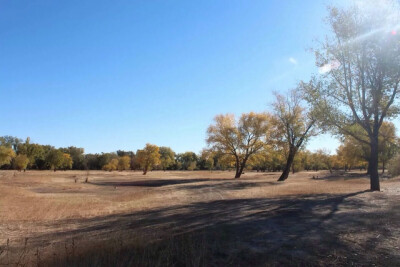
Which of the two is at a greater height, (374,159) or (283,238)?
(374,159)

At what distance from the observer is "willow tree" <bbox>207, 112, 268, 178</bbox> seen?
54312 millimetres

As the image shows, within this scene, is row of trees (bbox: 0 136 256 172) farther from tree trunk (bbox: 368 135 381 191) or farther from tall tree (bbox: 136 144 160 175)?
tree trunk (bbox: 368 135 381 191)

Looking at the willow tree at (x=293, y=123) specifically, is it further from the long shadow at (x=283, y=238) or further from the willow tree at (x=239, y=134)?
the long shadow at (x=283, y=238)

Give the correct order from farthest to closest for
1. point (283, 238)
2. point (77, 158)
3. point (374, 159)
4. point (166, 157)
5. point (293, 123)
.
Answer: point (166, 157) → point (77, 158) → point (293, 123) → point (374, 159) → point (283, 238)

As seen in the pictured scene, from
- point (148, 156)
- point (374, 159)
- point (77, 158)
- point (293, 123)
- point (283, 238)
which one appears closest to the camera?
point (283, 238)

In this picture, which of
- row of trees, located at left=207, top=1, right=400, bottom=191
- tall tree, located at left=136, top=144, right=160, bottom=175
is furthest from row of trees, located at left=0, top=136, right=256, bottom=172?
row of trees, located at left=207, top=1, right=400, bottom=191

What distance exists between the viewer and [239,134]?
5541 cm

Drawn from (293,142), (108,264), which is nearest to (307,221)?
(108,264)

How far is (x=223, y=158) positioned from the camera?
58344mm

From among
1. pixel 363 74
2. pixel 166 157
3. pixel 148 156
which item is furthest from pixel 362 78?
pixel 166 157

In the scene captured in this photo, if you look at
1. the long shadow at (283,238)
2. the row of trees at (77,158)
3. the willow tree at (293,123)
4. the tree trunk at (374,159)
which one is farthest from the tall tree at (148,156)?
the long shadow at (283,238)

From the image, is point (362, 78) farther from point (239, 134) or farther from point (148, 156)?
point (148, 156)

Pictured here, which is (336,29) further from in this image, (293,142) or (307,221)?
(293,142)

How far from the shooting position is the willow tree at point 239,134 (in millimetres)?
54312
